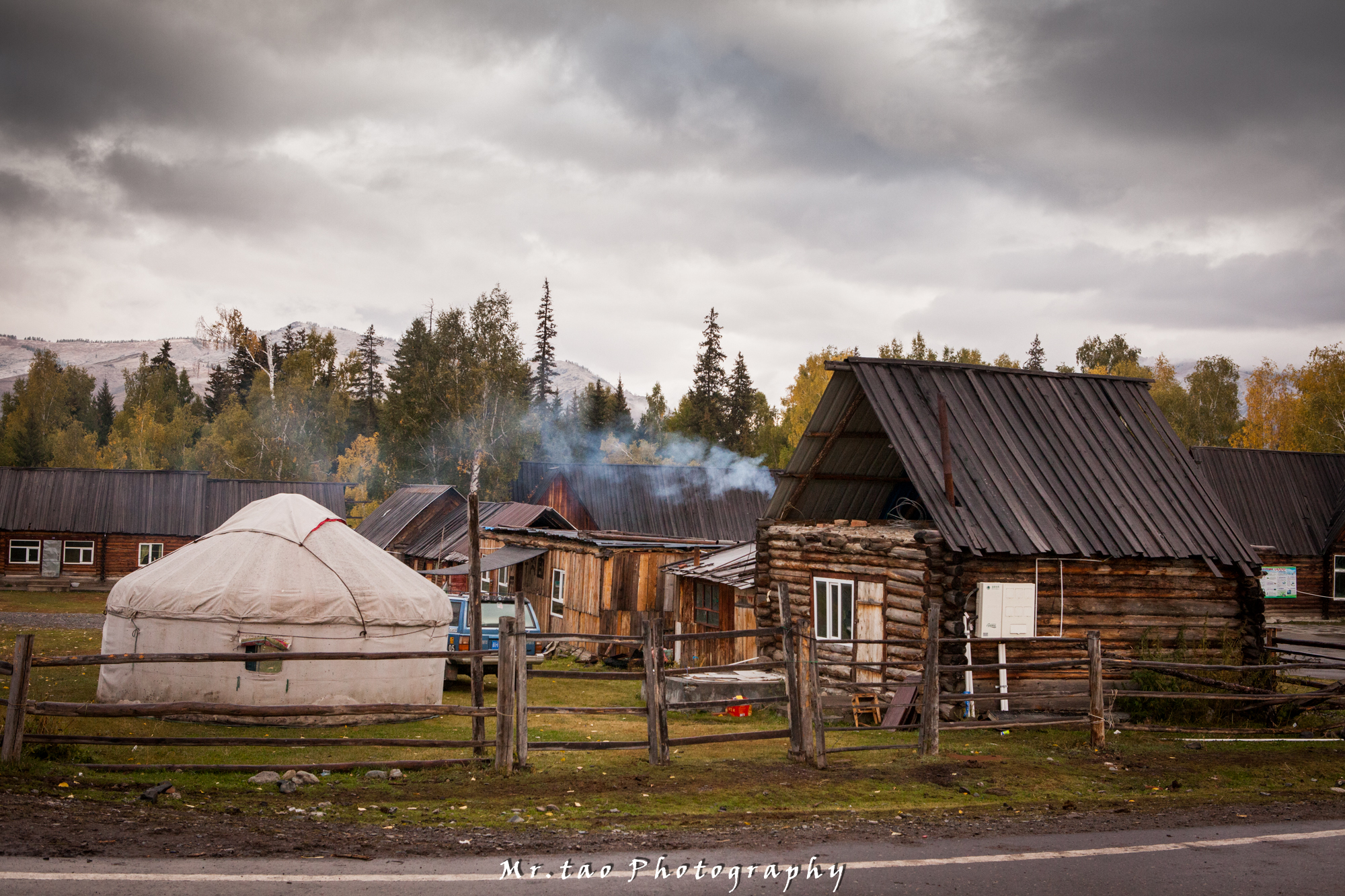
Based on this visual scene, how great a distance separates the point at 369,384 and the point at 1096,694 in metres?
81.3

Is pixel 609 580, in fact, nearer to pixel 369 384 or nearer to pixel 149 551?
pixel 149 551

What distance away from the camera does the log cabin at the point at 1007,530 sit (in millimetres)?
14695

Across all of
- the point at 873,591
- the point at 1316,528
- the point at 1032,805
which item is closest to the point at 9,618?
the point at 873,591

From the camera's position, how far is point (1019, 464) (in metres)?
16.1

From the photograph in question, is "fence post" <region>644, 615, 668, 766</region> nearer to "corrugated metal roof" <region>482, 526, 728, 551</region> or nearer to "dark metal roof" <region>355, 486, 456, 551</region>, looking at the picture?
"corrugated metal roof" <region>482, 526, 728, 551</region>

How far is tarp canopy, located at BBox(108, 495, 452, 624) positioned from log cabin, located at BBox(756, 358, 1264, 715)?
6.90m

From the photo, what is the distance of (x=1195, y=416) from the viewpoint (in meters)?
59.7

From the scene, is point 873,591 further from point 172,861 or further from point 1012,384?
point 172,861

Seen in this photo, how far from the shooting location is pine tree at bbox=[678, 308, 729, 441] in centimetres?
7325

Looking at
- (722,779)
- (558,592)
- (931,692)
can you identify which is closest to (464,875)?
(722,779)

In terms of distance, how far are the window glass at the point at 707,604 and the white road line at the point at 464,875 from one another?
16300mm

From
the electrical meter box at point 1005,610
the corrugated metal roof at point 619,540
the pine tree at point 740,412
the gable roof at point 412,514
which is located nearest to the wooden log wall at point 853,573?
the electrical meter box at point 1005,610

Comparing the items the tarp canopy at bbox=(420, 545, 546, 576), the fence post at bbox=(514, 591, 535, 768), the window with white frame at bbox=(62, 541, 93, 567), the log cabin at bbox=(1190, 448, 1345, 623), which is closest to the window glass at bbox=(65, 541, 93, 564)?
the window with white frame at bbox=(62, 541, 93, 567)

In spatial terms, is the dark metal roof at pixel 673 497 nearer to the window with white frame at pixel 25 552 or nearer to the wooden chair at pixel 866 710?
the wooden chair at pixel 866 710
